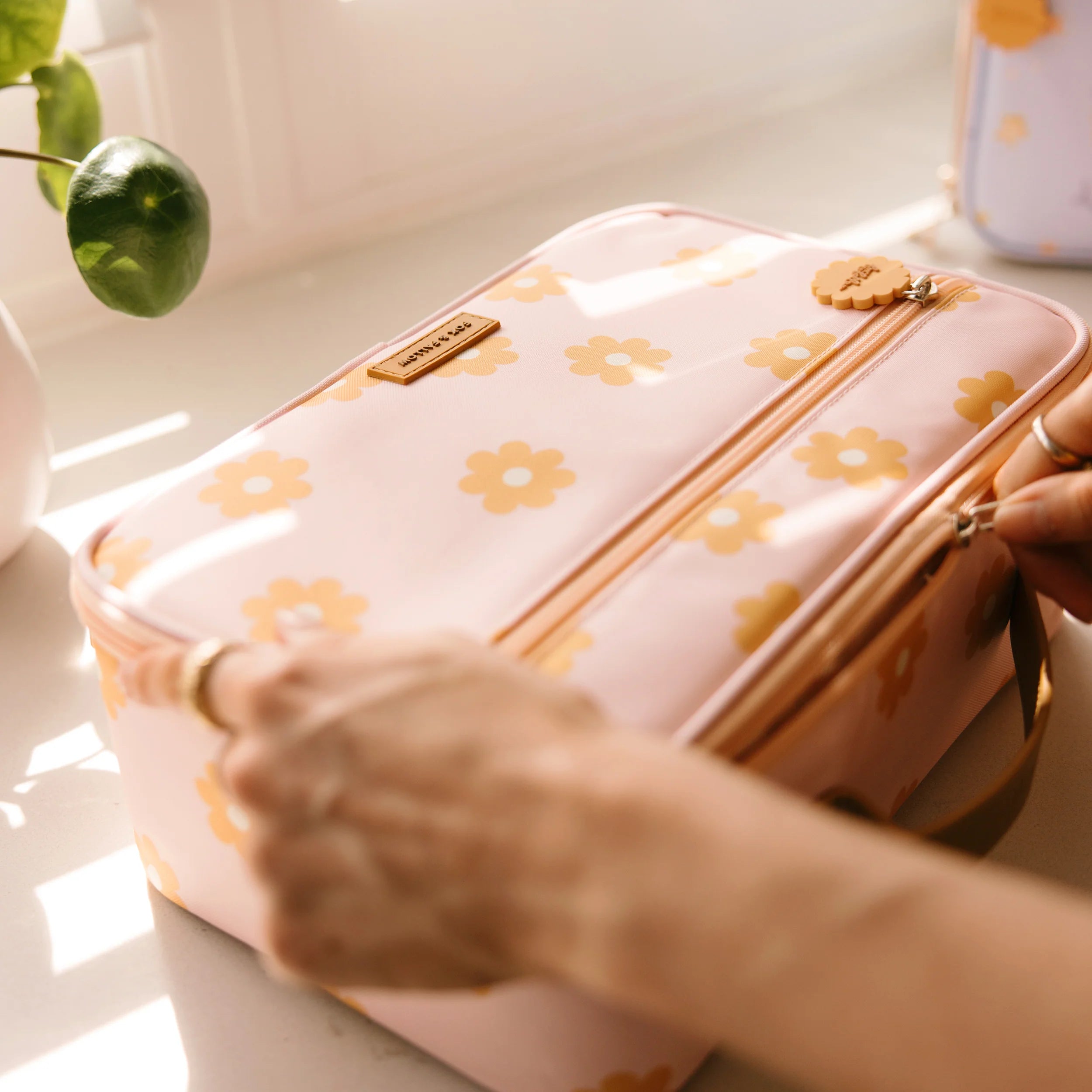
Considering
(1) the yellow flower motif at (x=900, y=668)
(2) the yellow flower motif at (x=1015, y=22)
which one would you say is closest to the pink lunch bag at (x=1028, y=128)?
(2) the yellow flower motif at (x=1015, y=22)

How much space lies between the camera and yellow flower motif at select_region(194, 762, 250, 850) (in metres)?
0.56

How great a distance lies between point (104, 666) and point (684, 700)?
0.93ft

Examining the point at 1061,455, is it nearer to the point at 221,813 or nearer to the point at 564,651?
the point at 564,651

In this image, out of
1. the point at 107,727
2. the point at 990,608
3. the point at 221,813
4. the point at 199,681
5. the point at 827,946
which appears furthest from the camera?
the point at 107,727

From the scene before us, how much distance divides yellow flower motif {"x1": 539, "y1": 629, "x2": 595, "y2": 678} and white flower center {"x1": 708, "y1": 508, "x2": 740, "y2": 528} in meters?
0.10

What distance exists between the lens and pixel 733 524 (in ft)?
1.95

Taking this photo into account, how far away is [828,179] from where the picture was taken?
1.48 metres

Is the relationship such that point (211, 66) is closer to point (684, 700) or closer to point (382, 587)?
point (382, 587)

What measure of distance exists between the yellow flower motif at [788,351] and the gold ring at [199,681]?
0.35 m

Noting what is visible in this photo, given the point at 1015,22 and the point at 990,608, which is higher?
the point at 1015,22

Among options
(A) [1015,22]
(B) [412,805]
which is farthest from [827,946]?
(A) [1015,22]

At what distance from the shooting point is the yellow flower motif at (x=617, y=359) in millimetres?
698

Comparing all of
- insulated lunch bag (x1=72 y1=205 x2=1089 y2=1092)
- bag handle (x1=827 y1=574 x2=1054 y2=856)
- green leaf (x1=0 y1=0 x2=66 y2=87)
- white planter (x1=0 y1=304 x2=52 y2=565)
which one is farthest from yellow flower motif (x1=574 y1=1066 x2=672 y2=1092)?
green leaf (x1=0 y1=0 x2=66 y2=87)

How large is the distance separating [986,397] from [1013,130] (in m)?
0.66
